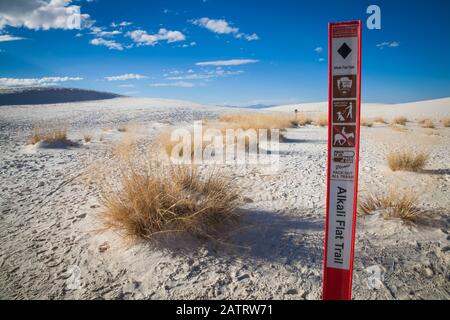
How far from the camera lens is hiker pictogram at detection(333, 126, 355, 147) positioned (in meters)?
1.52

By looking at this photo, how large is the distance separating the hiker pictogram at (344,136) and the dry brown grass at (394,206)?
2.32m

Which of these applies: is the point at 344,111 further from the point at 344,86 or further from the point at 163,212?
the point at 163,212

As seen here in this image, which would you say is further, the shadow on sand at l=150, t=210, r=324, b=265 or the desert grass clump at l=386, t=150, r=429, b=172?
the desert grass clump at l=386, t=150, r=429, b=172

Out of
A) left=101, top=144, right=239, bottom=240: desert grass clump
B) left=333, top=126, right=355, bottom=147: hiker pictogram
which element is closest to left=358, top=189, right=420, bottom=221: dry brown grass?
left=101, top=144, right=239, bottom=240: desert grass clump

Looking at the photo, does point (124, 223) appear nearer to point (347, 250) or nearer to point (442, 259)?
point (347, 250)

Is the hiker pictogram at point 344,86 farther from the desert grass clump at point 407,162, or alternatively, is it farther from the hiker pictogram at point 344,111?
the desert grass clump at point 407,162

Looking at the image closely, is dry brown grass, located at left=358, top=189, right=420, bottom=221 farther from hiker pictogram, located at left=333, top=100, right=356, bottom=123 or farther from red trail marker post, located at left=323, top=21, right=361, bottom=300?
hiker pictogram, located at left=333, top=100, right=356, bottom=123

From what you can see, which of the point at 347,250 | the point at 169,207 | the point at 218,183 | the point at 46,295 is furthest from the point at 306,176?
the point at 46,295

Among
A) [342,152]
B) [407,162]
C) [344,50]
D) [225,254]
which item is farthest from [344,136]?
[407,162]

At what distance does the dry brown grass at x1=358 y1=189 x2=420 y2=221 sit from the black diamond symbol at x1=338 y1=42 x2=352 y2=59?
2.54m

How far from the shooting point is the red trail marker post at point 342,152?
148cm

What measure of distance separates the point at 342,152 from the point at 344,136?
9cm

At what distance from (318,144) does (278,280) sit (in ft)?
24.7

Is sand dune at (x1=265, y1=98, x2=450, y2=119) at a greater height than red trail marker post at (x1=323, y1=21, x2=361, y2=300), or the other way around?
sand dune at (x1=265, y1=98, x2=450, y2=119)
